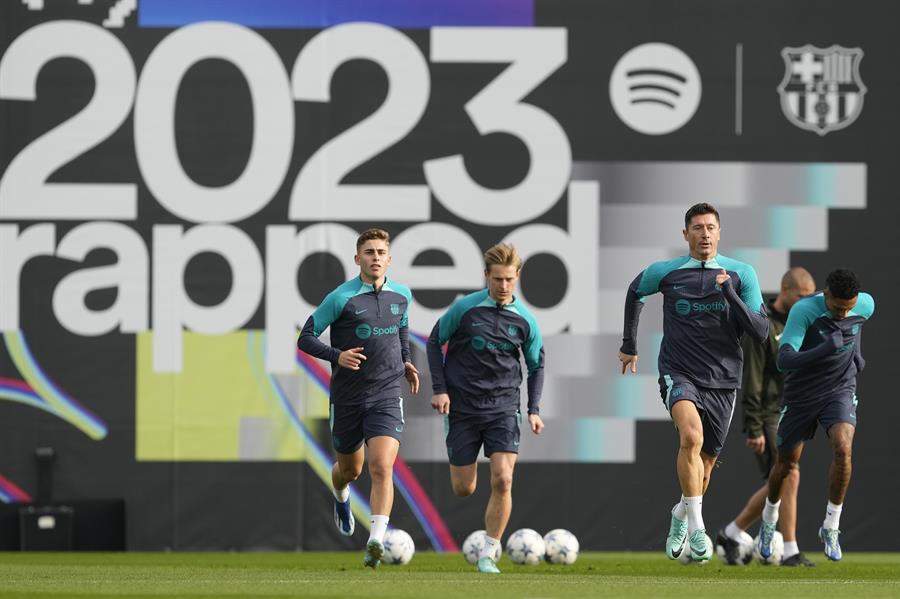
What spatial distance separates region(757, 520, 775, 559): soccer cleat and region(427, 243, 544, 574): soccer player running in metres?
1.76

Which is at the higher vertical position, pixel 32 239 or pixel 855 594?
pixel 32 239

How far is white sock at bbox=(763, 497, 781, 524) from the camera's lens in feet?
32.9

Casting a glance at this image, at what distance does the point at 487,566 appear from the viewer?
9320mm

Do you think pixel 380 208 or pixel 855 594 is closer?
pixel 855 594

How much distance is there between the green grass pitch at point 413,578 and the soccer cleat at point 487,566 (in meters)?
0.06

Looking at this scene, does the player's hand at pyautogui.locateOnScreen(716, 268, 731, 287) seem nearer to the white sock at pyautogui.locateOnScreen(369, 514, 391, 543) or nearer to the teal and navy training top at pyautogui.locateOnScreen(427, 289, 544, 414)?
the teal and navy training top at pyautogui.locateOnScreen(427, 289, 544, 414)

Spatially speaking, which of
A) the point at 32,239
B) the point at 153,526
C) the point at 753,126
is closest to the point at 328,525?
the point at 153,526

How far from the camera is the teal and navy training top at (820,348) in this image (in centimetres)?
946

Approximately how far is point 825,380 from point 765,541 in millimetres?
1176

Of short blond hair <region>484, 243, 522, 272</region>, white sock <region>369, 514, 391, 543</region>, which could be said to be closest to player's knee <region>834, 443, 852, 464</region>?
short blond hair <region>484, 243, 522, 272</region>

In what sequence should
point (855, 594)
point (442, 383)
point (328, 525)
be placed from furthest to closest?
1. point (328, 525)
2. point (442, 383)
3. point (855, 594)

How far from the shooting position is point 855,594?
24.4 feet

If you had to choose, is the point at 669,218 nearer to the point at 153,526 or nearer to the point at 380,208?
the point at 380,208

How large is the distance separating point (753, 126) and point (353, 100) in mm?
3339
